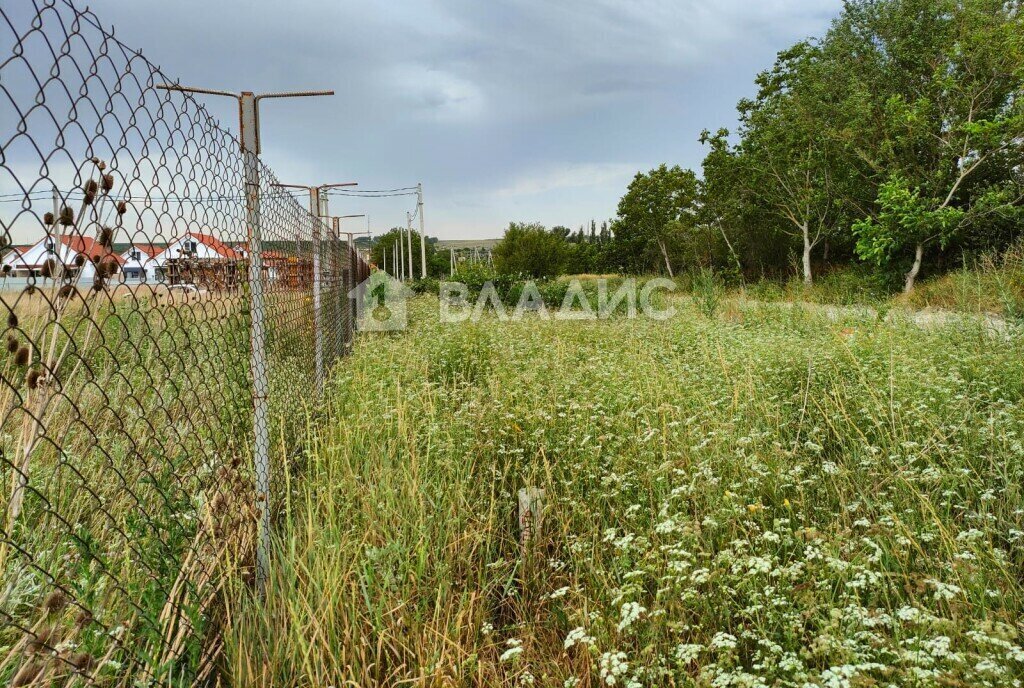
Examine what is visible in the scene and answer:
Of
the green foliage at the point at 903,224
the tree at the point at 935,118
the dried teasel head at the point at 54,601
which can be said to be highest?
the tree at the point at 935,118

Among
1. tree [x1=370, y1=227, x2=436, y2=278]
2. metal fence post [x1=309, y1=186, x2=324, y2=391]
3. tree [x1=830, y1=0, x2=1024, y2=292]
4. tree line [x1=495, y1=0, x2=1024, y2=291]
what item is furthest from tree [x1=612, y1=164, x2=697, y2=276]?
tree [x1=370, y1=227, x2=436, y2=278]

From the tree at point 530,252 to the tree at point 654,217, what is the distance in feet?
16.2

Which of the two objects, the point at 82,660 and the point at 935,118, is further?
the point at 935,118

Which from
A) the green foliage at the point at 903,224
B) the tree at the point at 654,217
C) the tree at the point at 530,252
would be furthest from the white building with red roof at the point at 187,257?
the tree at the point at 654,217

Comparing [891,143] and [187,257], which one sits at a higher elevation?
[891,143]

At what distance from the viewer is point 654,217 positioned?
32062 mm

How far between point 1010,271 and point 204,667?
49.3 feet

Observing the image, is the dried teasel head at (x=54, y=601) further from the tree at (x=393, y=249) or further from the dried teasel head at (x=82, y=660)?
the tree at (x=393, y=249)

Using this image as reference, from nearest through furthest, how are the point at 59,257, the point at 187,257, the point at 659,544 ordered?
the point at 59,257 → the point at 187,257 → the point at 659,544

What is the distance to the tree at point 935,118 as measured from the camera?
1588 cm

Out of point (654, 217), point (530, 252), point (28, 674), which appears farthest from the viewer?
point (654, 217)

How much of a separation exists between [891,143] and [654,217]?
15.2 m

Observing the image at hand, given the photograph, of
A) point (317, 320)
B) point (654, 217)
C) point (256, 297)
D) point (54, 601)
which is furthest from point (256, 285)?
point (654, 217)

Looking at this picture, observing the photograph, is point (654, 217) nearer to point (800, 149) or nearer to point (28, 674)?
point (800, 149)
